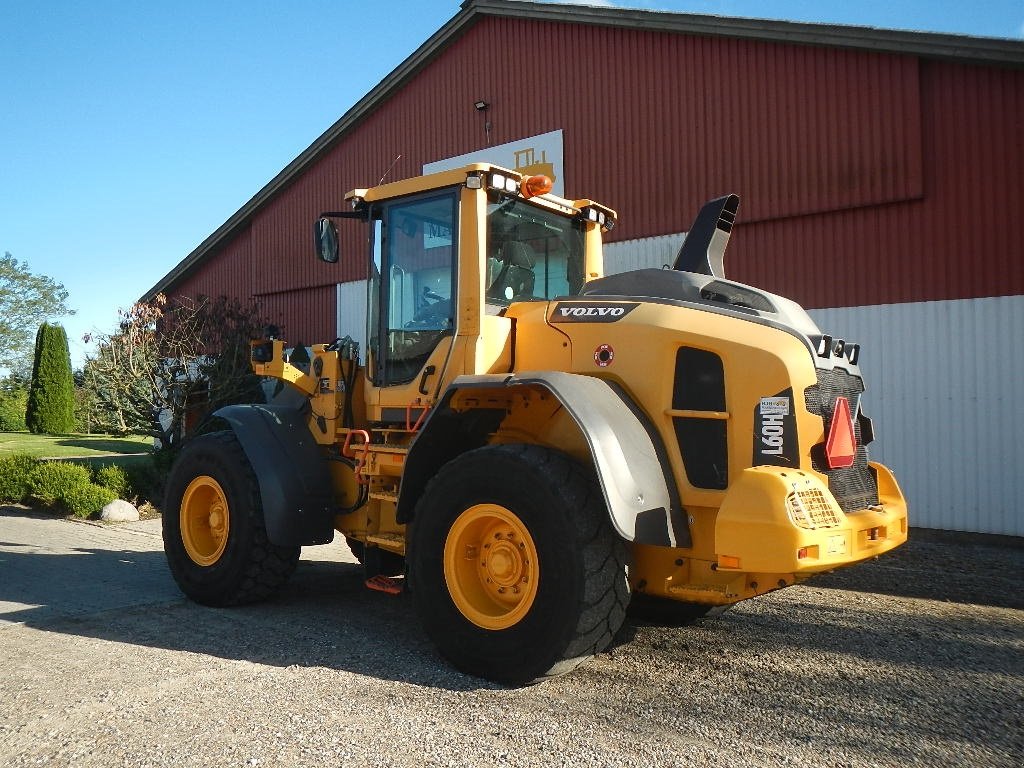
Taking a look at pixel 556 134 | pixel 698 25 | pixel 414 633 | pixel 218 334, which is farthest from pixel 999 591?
pixel 218 334

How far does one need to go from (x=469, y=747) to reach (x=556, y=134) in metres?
10.7

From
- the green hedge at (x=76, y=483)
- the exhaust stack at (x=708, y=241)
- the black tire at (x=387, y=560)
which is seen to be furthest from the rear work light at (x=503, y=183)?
the green hedge at (x=76, y=483)

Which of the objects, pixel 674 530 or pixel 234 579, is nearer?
pixel 674 530

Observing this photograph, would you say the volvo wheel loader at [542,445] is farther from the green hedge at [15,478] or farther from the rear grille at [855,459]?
the green hedge at [15,478]

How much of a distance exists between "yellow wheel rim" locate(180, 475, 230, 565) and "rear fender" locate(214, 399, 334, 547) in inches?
19.7

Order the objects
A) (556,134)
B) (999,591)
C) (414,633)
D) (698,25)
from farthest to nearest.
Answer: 1. (556,134)
2. (698,25)
3. (999,591)
4. (414,633)

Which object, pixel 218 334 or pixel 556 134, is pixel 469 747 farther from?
pixel 218 334

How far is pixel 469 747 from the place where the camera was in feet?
11.1

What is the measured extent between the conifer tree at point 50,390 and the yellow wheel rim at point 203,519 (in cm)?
3239

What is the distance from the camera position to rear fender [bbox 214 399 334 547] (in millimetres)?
5488

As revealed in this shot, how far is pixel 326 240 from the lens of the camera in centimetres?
558

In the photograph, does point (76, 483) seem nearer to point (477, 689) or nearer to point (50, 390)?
point (477, 689)

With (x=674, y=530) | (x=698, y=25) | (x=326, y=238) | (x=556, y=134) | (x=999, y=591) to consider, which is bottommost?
(x=999, y=591)

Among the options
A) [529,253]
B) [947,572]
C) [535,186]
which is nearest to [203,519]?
[529,253]
